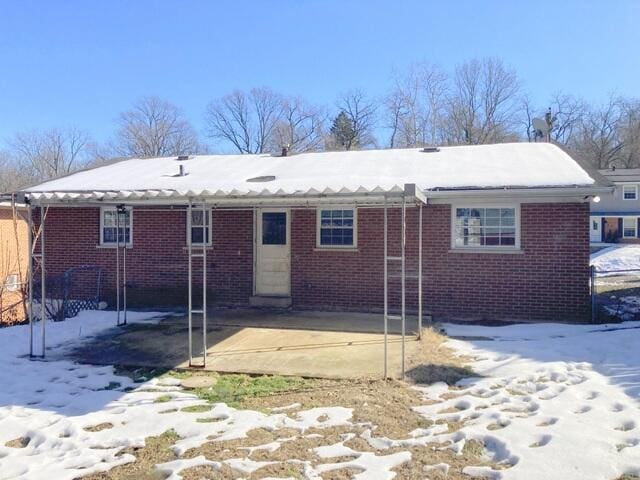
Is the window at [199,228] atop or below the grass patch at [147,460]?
atop

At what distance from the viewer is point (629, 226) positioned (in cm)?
3681

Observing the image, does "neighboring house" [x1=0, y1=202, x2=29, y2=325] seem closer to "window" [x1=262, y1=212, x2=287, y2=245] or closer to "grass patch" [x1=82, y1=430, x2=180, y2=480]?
"window" [x1=262, y1=212, x2=287, y2=245]

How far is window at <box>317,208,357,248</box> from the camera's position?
10.6 metres

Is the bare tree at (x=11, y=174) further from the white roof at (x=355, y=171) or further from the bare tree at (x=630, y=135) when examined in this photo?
the bare tree at (x=630, y=135)

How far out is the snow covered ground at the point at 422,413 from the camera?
3.81 metres

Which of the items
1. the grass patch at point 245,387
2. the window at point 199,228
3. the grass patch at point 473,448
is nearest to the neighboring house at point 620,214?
the window at point 199,228

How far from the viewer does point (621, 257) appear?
949 inches

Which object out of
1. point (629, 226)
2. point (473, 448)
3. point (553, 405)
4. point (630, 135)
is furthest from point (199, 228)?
point (630, 135)

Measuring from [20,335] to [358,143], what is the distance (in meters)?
37.7

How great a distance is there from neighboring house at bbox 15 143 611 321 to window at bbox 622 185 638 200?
98.0ft

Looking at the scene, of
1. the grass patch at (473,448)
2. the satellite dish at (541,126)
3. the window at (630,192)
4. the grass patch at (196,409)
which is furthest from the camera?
the window at (630,192)

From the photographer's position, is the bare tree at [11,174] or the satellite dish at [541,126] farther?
the bare tree at [11,174]

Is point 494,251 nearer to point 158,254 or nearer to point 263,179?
point 263,179

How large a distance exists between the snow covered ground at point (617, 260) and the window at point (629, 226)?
1135 centimetres
